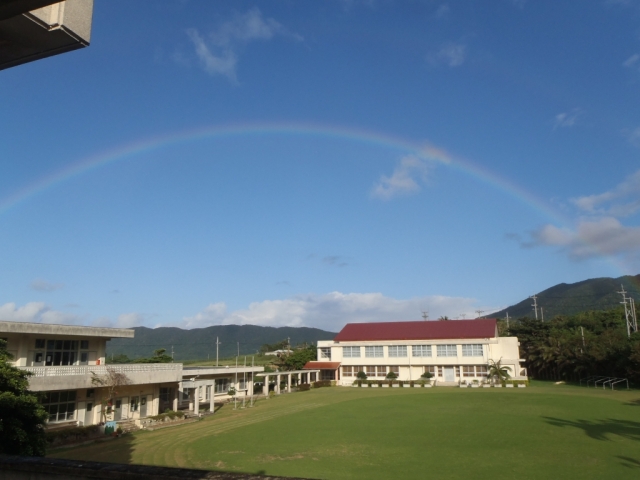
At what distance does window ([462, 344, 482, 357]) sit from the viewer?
4644cm

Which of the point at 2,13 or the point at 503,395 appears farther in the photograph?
the point at 503,395

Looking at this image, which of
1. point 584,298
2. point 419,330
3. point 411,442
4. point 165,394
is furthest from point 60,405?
point 584,298

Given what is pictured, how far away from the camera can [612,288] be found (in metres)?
159

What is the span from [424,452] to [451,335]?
34377mm

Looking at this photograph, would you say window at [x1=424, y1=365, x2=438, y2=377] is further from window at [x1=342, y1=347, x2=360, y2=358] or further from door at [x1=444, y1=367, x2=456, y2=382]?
window at [x1=342, y1=347, x2=360, y2=358]

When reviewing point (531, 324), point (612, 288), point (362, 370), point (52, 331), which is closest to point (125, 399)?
point (52, 331)

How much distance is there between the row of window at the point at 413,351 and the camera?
153ft

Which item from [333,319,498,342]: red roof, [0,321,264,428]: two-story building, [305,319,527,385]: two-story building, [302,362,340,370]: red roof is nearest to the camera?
[0,321,264,428]: two-story building

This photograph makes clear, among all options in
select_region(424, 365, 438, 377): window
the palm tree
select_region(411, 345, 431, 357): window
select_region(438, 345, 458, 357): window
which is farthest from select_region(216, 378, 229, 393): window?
the palm tree

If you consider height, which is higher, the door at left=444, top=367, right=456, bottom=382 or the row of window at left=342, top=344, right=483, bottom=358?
the row of window at left=342, top=344, right=483, bottom=358

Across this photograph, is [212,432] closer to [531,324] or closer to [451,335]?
[451,335]

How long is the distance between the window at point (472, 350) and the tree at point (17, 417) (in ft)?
133

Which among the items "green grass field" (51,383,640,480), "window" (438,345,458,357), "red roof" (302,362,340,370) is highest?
"window" (438,345,458,357)

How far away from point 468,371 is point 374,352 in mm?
9138
